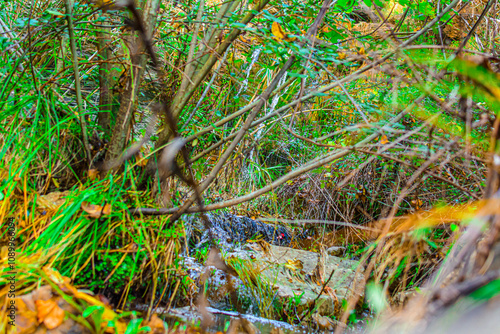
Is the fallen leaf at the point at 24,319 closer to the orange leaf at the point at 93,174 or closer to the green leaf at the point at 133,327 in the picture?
the green leaf at the point at 133,327

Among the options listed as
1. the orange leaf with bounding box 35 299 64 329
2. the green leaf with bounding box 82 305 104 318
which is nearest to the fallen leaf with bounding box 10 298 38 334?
the orange leaf with bounding box 35 299 64 329

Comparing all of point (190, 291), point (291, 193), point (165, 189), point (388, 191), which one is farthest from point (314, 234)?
point (165, 189)

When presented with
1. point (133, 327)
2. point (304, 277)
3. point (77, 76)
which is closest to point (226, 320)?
point (133, 327)

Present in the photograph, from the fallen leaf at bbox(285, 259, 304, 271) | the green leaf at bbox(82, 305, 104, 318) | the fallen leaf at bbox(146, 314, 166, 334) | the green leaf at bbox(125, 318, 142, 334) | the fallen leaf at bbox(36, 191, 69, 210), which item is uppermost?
the fallen leaf at bbox(36, 191, 69, 210)

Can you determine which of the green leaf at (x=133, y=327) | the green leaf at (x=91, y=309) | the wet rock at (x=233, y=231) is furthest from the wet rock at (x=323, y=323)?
the green leaf at (x=91, y=309)

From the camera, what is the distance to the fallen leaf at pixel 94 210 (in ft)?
5.06

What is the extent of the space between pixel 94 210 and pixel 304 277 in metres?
2.23

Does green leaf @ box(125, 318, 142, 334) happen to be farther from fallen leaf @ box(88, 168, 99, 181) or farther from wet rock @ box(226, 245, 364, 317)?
wet rock @ box(226, 245, 364, 317)

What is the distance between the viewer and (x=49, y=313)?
116 centimetres

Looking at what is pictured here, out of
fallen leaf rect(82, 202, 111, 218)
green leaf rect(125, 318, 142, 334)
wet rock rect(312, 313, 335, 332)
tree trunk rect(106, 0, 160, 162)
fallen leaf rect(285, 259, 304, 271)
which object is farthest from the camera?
fallen leaf rect(285, 259, 304, 271)

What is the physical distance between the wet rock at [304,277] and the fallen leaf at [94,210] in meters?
1.59

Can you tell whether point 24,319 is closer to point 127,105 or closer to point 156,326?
point 156,326

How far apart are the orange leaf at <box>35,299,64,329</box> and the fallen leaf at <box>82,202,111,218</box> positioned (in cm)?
45

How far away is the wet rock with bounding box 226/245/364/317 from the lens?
2545mm
